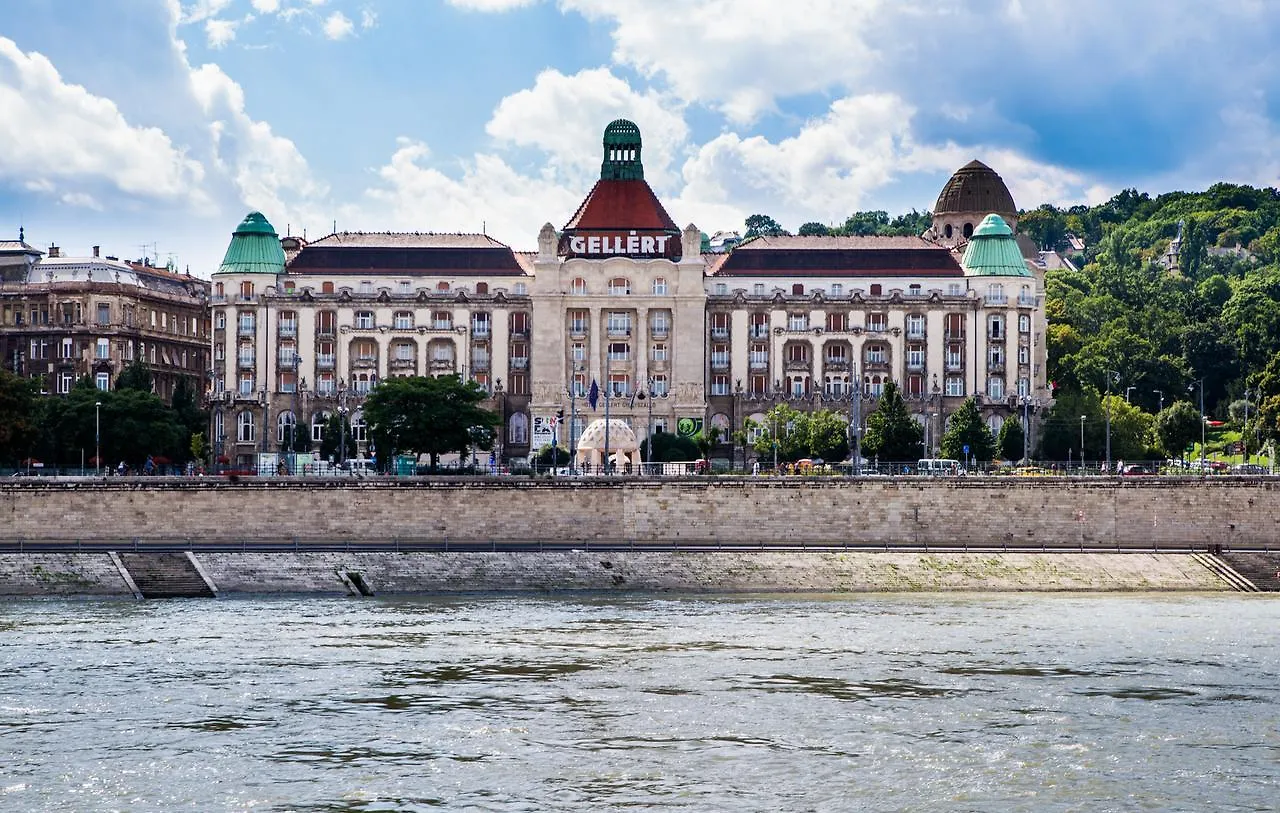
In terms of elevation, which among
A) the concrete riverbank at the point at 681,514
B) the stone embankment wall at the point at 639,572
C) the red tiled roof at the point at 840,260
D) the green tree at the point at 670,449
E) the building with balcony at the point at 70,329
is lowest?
the stone embankment wall at the point at 639,572

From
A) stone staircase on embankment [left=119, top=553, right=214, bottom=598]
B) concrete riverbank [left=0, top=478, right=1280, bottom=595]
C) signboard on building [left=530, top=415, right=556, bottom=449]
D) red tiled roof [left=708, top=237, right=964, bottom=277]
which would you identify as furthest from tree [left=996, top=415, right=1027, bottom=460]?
stone staircase on embankment [left=119, top=553, right=214, bottom=598]

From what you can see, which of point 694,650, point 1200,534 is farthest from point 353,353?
point 694,650

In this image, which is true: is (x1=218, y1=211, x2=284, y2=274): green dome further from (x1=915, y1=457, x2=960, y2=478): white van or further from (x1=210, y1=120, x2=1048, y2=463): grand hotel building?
(x1=915, y1=457, x2=960, y2=478): white van

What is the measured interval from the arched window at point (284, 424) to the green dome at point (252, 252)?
1118 centimetres

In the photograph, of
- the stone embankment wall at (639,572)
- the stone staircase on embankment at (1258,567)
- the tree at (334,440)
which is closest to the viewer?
the stone embankment wall at (639,572)

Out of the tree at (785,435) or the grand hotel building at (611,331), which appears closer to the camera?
the tree at (785,435)

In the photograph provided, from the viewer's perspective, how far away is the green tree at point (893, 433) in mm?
155125

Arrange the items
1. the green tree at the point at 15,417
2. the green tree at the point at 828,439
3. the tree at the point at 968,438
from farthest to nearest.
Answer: the tree at the point at 968,438, the green tree at the point at 828,439, the green tree at the point at 15,417

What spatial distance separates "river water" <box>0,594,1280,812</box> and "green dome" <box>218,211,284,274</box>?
290 ft

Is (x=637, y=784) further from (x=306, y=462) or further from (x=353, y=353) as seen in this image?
(x=353, y=353)

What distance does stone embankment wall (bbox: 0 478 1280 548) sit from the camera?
12544 centimetres

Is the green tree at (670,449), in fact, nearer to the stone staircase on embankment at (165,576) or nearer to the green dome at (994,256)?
the green dome at (994,256)

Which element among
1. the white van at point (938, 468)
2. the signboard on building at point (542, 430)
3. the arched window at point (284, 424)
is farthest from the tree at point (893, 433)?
the arched window at point (284, 424)

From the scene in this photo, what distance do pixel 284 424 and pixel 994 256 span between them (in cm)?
5712
